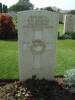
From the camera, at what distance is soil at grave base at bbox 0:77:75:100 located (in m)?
3.25

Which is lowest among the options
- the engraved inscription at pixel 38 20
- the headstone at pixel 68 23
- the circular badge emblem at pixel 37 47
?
the circular badge emblem at pixel 37 47

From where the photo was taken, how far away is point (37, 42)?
3518 millimetres

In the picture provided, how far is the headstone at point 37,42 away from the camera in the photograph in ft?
10.9

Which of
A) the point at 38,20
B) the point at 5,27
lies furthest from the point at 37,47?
the point at 5,27

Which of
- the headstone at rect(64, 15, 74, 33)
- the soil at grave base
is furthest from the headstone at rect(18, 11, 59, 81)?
the headstone at rect(64, 15, 74, 33)

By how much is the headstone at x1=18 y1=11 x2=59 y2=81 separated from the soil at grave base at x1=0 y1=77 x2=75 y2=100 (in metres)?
0.26

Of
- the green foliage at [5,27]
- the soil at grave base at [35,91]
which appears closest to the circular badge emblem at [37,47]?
the soil at grave base at [35,91]

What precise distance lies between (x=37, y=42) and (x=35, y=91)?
113 cm

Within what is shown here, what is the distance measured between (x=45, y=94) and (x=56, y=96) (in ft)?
0.81

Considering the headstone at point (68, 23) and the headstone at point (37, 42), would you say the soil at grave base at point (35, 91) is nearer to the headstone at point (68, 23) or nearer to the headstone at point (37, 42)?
the headstone at point (37, 42)

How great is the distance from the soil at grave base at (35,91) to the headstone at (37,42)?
265 mm

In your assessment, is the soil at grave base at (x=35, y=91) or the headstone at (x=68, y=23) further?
the headstone at (x=68, y=23)

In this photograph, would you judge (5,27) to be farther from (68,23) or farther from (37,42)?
(37,42)

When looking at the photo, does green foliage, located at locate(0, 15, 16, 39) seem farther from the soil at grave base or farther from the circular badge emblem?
the circular badge emblem
